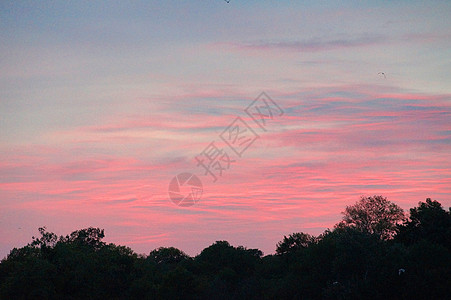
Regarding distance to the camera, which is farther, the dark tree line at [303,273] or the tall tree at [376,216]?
the tall tree at [376,216]

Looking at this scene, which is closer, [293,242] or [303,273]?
[303,273]

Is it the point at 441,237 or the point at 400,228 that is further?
the point at 400,228

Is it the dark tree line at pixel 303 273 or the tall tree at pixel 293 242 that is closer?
the dark tree line at pixel 303 273

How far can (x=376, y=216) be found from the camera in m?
108

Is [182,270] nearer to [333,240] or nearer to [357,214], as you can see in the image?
[333,240]

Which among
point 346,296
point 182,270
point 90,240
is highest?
point 90,240

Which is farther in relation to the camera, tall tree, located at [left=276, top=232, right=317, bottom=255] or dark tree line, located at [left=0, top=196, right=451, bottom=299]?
tall tree, located at [left=276, top=232, right=317, bottom=255]

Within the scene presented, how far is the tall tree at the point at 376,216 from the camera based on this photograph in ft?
349

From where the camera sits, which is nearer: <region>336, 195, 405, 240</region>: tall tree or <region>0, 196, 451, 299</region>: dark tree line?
<region>0, 196, 451, 299</region>: dark tree line

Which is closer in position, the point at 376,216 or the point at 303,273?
the point at 303,273

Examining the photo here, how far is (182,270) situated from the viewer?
7594 cm

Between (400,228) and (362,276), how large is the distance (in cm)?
2077

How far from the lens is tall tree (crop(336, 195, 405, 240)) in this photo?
10644 cm

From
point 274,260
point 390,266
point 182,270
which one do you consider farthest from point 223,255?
point 390,266
